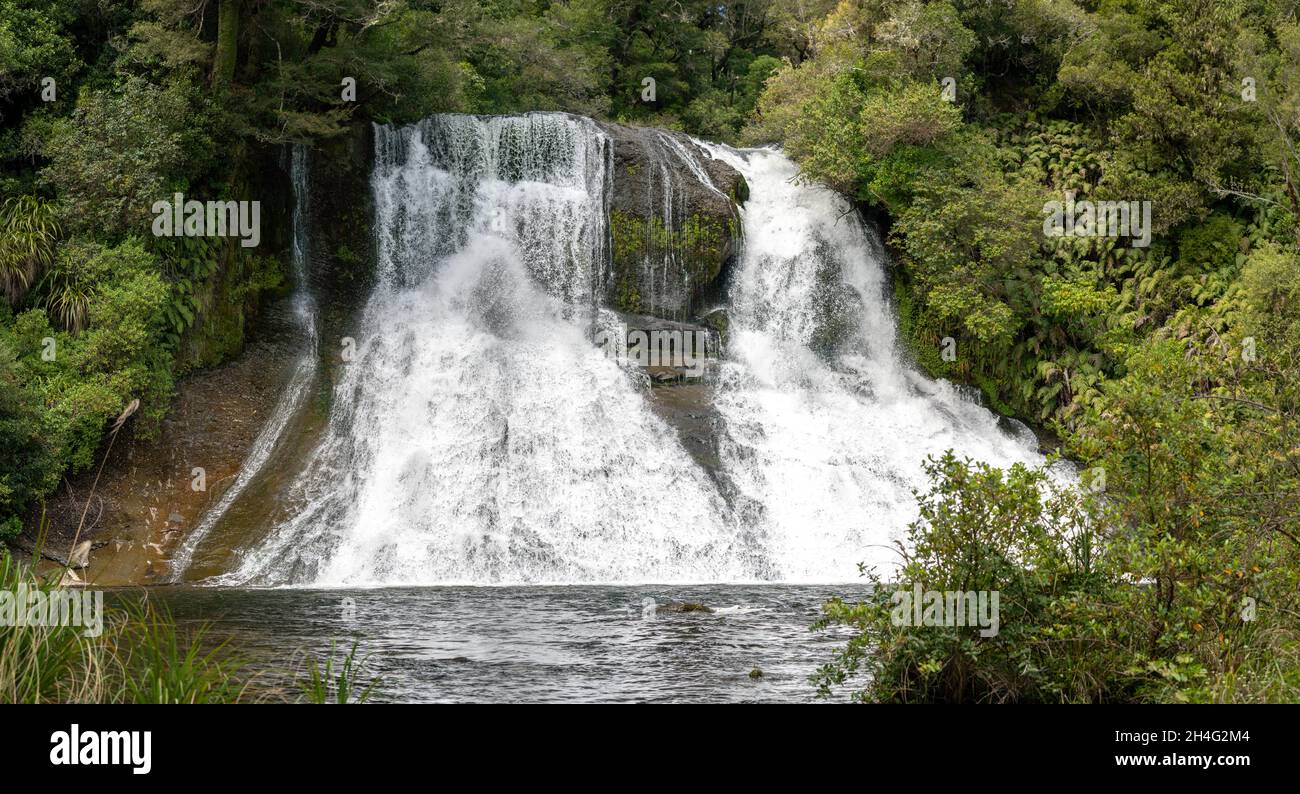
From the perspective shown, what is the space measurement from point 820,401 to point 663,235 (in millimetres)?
5874

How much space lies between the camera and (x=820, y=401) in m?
24.4

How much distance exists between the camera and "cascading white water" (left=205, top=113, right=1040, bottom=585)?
19578 mm

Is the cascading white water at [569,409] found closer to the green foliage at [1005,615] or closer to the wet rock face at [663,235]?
the wet rock face at [663,235]

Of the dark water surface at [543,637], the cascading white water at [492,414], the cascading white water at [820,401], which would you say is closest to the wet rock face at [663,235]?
the cascading white water at [492,414]

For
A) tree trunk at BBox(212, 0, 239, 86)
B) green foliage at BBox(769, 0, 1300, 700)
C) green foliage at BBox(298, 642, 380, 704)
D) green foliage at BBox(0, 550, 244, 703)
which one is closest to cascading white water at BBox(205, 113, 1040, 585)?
green foliage at BBox(769, 0, 1300, 700)

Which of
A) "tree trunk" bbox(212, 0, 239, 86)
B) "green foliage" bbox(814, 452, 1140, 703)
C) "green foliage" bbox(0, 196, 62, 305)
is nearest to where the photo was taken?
"green foliage" bbox(814, 452, 1140, 703)

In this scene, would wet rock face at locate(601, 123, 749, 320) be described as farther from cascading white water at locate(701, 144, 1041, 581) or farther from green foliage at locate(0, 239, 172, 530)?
green foliage at locate(0, 239, 172, 530)

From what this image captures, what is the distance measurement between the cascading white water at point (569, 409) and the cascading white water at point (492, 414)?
5 centimetres

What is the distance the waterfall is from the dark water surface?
2.24 m

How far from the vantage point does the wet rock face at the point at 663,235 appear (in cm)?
2614

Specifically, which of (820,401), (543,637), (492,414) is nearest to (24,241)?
(492,414)

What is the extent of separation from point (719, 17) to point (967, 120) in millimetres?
18083
